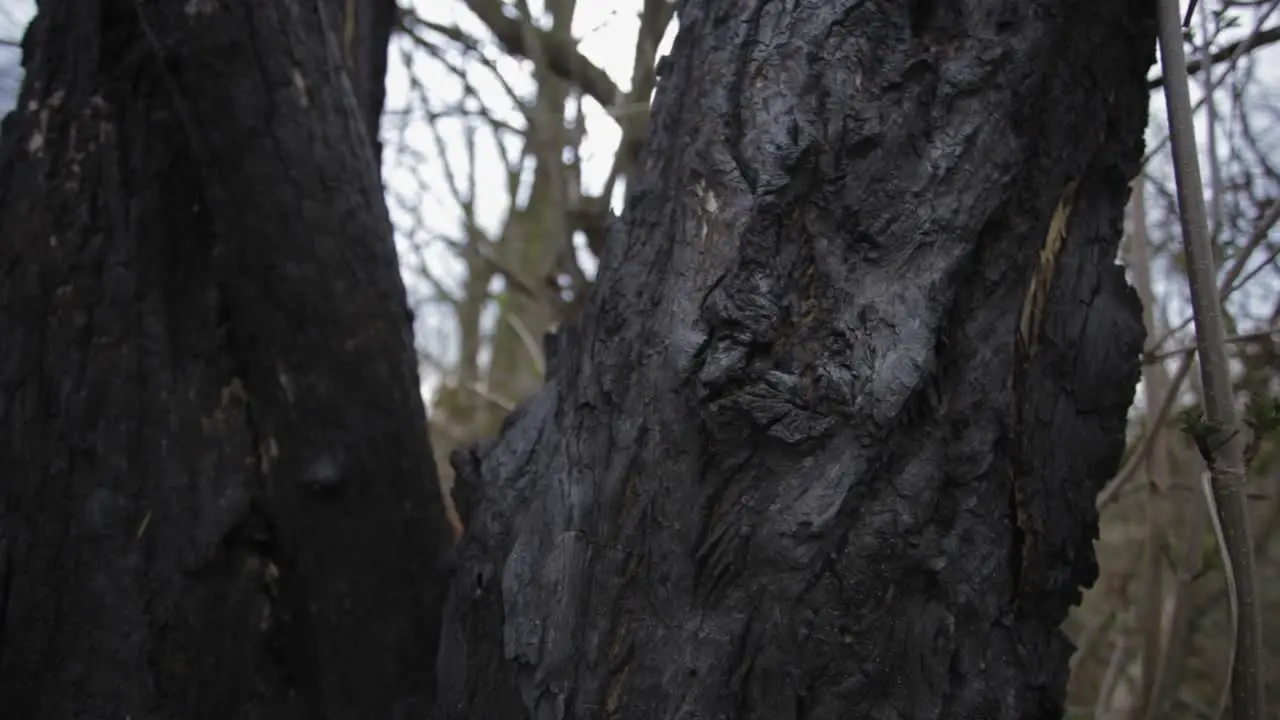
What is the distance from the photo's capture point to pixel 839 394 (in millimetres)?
1122

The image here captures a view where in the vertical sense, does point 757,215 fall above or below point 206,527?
above

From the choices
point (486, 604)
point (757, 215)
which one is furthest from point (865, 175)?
point (486, 604)

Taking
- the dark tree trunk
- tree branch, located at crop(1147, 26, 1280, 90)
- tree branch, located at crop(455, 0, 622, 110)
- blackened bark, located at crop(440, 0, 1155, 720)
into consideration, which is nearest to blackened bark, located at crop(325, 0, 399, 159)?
the dark tree trunk

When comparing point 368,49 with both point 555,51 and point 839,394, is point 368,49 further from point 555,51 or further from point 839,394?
point 555,51

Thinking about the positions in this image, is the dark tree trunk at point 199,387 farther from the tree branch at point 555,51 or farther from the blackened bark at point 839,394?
the tree branch at point 555,51

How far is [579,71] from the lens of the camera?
3.46 metres

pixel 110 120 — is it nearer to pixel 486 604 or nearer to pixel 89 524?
pixel 89 524

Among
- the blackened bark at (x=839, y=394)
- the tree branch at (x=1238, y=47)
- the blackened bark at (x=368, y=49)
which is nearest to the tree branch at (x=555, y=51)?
the blackened bark at (x=368, y=49)

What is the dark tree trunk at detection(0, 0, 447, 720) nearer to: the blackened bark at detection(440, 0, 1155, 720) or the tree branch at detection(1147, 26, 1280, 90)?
the blackened bark at detection(440, 0, 1155, 720)

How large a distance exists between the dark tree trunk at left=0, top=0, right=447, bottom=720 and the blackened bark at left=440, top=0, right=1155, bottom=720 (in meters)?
0.28

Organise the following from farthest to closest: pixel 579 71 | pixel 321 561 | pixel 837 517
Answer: pixel 579 71, pixel 321 561, pixel 837 517

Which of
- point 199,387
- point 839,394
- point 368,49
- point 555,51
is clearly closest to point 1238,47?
point 839,394

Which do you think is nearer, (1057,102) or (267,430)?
(1057,102)

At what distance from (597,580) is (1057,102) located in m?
0.78
